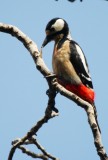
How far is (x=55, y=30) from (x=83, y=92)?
1.10m

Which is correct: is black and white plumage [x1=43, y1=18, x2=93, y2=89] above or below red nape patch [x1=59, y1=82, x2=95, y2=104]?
above

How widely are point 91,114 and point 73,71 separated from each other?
6.72ft

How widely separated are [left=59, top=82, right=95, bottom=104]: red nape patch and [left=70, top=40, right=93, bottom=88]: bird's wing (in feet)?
0.31

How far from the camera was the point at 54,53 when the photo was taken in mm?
5176

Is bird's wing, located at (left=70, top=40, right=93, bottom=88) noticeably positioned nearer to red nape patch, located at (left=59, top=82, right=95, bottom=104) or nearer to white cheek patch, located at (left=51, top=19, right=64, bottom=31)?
red nape patch, located at (left=59, top=82, right=95, bottom=104)

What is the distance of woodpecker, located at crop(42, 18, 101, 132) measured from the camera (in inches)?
192

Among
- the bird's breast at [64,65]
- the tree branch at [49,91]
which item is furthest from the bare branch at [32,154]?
the bird's breast at [64,65]

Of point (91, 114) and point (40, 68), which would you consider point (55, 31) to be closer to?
point (40, 68)

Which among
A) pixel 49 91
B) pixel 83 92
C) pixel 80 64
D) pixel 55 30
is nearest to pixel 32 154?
pixel 49 91

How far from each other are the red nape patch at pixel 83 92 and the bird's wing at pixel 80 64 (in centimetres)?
9

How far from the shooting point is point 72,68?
5.02 meters

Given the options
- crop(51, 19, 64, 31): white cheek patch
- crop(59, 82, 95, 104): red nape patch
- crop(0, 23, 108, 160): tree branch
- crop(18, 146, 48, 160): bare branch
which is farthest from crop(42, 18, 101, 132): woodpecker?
crop(0, 23, 108, 160): tree branch

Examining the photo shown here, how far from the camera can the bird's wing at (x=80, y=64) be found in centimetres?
496

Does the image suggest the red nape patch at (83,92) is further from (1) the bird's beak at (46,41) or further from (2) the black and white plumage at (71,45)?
(1) the bird's beak at (46,41)
